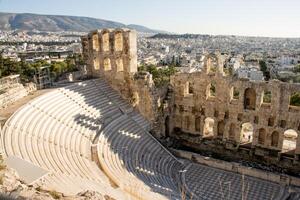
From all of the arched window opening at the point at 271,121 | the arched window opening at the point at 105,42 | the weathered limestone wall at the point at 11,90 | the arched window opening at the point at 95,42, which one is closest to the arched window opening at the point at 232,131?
the arched window opening at the point at 271,121

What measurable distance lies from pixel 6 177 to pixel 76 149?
8.89m

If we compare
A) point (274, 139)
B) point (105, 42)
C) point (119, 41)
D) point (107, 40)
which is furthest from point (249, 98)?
point (105, 42)

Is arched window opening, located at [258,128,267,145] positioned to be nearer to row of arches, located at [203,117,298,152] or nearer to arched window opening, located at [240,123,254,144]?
row of arches, located at [203,117,298,152]

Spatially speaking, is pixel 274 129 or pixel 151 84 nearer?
pixel 274 129

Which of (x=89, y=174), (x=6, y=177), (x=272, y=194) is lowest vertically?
(x=272, y=194)

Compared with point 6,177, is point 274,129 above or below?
below

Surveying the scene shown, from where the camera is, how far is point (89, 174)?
51.4 feet

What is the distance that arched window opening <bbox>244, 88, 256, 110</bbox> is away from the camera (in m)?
24.6

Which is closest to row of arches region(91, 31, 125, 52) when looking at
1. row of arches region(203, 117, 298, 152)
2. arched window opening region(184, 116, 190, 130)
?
arched window opening region(184, 116, 190, 130)

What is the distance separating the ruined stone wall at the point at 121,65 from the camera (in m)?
26.2

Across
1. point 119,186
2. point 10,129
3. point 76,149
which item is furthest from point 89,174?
point 10,129

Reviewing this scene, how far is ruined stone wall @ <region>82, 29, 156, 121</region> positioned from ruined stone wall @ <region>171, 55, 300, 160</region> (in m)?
2.97

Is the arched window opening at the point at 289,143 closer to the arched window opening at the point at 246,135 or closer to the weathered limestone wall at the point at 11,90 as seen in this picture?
the arched window opening at the point at 246,135

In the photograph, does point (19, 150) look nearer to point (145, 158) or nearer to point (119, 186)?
point (119, 186)
